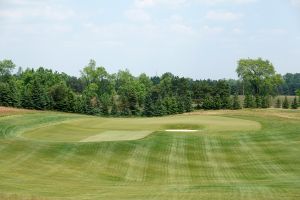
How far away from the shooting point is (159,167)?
29688 mm

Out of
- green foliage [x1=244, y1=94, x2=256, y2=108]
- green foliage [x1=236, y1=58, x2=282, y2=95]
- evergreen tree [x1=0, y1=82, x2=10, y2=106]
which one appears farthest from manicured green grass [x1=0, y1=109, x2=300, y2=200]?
green foliage [x1=236, y1=58, x2=282, y2=95]

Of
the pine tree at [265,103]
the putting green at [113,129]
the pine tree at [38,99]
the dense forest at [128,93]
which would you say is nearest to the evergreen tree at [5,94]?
the dense forest at [128,93]

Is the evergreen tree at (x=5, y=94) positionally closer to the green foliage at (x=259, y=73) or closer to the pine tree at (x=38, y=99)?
the pine tree at (x=38, y=99)

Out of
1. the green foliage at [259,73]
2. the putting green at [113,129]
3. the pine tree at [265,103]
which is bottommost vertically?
the putting green at [113,129]

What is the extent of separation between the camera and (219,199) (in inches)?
664

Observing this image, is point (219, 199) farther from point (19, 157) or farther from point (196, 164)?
point (19, 157)

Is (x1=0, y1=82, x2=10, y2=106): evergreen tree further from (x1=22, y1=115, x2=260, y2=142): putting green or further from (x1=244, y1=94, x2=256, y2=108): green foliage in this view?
(x1=244, y1=94, x2=256, y2=108): green foliage

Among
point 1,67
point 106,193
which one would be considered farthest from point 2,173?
point 1,67

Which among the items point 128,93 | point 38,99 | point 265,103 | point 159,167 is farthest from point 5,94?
point 159,167

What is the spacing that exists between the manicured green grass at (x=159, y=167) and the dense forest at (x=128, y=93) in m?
56.7

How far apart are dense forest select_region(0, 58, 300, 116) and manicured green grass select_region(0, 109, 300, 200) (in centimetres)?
5673

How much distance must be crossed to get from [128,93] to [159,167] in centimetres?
8326

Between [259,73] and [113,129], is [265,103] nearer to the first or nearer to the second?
[259,73]

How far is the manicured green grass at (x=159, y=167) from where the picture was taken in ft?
62.8
